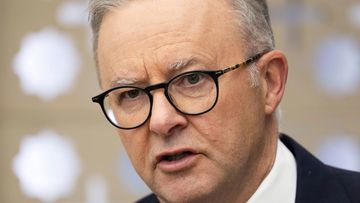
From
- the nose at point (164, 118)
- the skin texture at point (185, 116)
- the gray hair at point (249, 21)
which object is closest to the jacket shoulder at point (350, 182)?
the skin texture at point (185, 116)

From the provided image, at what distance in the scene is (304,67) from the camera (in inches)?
119

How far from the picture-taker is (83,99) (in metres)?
3.15

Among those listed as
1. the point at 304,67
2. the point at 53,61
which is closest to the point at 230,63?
the point at 304,67

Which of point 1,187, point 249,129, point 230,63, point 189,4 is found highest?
point 189,4

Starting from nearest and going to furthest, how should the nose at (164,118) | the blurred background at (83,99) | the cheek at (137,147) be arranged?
the nose at (164,118)
the cheek at (137,147)
the blurred background at (83,99)

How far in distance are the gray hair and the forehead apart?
4 centimetres

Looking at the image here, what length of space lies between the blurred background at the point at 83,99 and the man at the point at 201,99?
1.22m

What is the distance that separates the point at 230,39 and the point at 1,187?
6.19 feet

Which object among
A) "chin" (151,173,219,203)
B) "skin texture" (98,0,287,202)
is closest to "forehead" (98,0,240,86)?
"skin texture" (98,0,287,202)

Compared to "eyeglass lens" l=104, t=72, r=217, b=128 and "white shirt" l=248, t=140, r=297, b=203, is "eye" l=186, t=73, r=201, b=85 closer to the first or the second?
"eyeglass lens" l=104, t=72, r=217, b=128

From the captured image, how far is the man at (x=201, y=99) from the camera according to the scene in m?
1.62

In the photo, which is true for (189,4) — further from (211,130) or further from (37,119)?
(37,119)

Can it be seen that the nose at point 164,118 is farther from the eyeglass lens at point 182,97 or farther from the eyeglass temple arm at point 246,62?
the eyeglass temple arm at point 246,62

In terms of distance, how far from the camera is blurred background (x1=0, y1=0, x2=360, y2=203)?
9.86 ft
